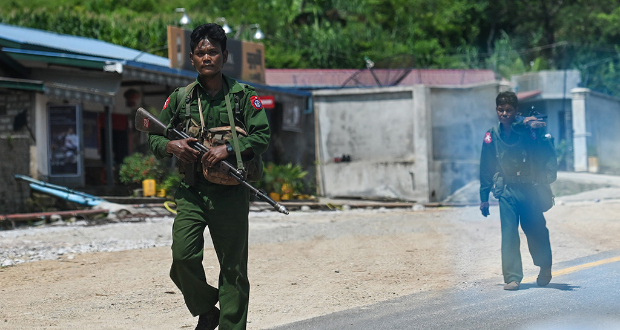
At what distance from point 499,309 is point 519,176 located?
1359 mm

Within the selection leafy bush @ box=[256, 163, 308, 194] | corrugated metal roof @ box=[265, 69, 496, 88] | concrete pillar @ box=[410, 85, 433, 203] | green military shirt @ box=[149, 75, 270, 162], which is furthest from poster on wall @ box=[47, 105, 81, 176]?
corrugated metal roof @ box=[265, 69, 496, 88]

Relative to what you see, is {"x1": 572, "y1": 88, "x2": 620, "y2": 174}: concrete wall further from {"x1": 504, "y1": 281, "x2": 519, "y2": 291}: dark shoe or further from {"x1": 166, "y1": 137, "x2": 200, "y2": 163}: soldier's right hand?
{"x1": 166, "y1": 137, "x2": 200, "y2": 163}: soldier's right hand

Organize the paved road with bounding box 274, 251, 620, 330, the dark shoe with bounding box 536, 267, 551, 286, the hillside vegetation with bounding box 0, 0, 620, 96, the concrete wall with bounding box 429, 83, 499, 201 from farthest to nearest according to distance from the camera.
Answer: the hillside vegetation with bounding box 0, 0, 620, 96 < the concrete wall with bounding box 429, 83, 499, 201 < the dark shoe with bounding box 536, 267, 551, 286 < the paved road with bounding box 274, 251, 620, 330

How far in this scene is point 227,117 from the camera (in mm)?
4684

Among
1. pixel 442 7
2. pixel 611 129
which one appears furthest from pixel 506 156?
pixel 442 7

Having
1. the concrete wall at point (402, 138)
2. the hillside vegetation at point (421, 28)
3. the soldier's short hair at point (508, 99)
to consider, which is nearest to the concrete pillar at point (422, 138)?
the concrete wall at point (402, 138)

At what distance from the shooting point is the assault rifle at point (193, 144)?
4.50 metres

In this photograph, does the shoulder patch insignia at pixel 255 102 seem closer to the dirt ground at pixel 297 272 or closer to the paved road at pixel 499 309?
the paved road at pixel 499 309

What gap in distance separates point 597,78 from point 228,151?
1674 inches

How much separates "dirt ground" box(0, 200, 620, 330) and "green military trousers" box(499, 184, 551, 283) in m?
0.70

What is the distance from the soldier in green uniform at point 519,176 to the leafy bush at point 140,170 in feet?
40.2

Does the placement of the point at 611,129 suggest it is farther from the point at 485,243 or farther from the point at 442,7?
the point at 485,243

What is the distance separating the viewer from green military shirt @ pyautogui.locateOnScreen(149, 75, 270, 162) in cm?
461

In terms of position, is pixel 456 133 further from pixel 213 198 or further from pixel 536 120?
pixel 213 198
